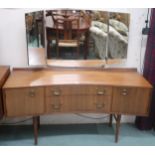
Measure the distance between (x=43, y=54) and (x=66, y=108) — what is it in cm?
58

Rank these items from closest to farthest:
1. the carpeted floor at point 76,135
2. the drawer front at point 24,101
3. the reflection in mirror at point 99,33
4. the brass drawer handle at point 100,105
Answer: the drawer front at point 24,101, the brass drawer handle at point 100,105, the reflection in mirror at point 99,33, the carpeted floor at point 76,135

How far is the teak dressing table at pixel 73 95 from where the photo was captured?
6.21 ft

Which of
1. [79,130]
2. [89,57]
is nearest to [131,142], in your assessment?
[79,130]

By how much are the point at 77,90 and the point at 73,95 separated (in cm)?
6

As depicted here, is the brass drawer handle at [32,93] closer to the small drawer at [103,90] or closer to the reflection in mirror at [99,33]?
the small drawer at [103,90]

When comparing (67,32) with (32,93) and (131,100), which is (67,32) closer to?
(32,93)

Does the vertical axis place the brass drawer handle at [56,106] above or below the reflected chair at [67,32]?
below

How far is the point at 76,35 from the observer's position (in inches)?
84.1

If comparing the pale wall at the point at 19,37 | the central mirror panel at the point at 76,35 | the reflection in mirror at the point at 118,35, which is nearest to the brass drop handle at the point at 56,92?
the central mirror panel at the point at 76,35

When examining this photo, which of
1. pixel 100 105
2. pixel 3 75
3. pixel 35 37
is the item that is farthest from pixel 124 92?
pixel 3 75

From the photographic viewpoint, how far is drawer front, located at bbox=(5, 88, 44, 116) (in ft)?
6.15

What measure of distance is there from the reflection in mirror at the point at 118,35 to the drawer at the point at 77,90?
0.46 metres

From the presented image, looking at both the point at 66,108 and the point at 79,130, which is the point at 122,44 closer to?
the point at 66,108

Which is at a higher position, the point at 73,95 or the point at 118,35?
the point at 118,35
